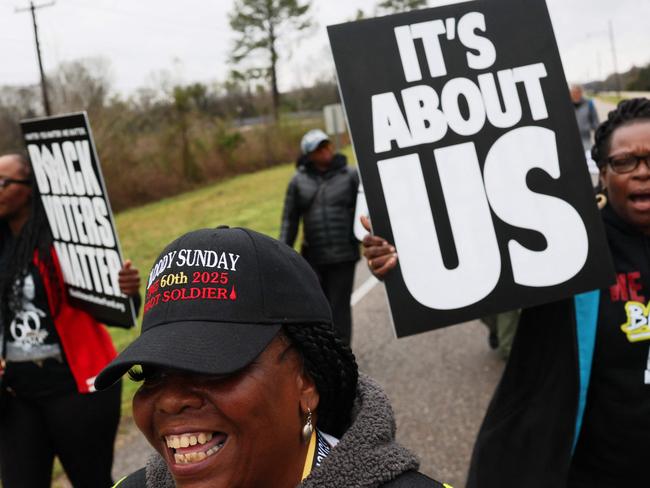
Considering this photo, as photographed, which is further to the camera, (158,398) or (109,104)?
(109,104)

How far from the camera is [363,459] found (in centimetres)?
117

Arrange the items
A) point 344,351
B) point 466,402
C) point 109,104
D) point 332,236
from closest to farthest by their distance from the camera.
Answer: point 344,351, point 466,402, point 332,236, point 109,104

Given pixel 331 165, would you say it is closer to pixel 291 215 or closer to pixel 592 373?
pixel 291 215

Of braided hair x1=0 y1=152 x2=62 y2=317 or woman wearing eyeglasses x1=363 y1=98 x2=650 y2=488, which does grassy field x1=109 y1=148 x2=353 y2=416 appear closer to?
braided hair x1=0 y1=152 x2=62 y2=317

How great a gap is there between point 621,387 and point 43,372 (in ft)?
7.44

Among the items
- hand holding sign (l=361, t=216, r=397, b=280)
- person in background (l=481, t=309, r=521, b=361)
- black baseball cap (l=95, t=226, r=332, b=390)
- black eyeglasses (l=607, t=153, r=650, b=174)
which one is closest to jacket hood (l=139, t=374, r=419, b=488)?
black baseball cap (l=95, t=226, r=332, b=390)

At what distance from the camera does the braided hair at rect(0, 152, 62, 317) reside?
2760 mm

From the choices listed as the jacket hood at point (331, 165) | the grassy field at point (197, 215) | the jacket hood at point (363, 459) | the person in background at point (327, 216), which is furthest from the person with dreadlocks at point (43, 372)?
the grassy field at point (197, 215)

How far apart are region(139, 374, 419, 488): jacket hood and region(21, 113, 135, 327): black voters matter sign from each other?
1563 mm

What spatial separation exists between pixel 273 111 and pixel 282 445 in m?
36.4

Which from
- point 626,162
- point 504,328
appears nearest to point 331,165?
point 504,328

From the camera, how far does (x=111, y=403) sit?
285cm

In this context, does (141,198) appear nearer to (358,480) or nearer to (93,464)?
(93,464)

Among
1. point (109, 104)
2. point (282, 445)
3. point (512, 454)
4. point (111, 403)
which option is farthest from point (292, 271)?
point (109, 104)
